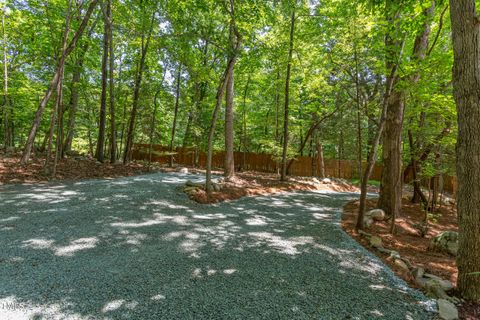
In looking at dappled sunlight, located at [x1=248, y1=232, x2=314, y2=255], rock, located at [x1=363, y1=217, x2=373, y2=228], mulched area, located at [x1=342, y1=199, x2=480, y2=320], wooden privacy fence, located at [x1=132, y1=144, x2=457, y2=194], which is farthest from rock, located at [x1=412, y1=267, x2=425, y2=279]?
wooden privacy fence, located at [x1=132, y1=144, x2=457, y2=194]

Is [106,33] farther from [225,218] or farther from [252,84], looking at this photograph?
[225,218]

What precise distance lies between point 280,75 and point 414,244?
11.7 metres

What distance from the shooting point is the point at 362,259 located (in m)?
3.15

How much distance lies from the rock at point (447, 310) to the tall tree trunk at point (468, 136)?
263 millimetres

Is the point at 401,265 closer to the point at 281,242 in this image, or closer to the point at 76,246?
the point at 281,242

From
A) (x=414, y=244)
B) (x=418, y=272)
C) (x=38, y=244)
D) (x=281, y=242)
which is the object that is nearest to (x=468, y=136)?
(x=418, y=272)

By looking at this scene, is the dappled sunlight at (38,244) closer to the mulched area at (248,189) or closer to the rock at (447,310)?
the mulched area at (248,189)

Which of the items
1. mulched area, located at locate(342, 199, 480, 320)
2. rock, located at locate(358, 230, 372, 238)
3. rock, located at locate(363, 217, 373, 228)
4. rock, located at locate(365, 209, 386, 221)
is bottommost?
mulched area, located at locate(342, 199, 480, 320)

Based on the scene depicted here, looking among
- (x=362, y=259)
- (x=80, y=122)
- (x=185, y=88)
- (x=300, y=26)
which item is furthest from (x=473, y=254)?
(x=80, y=122)

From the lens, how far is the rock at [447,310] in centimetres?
198

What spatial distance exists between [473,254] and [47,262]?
4.26 m

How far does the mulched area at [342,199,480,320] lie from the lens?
2726 mm

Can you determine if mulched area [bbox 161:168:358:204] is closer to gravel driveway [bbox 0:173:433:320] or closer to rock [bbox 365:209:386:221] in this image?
gravel driveway [bbox 0:173:433:320]

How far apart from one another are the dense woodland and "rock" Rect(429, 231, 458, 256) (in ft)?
3.00
